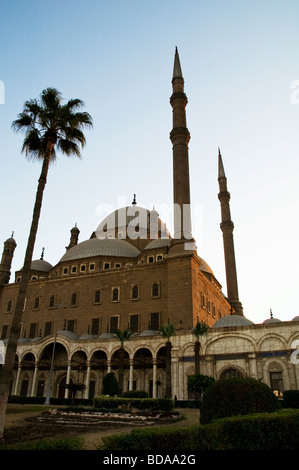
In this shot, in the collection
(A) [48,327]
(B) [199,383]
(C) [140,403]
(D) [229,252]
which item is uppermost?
(D) [229,252]

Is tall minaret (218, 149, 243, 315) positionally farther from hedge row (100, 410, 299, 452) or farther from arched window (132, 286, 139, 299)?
hedge row (100, 410, 299, 452)

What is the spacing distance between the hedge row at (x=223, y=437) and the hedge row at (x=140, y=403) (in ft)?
52.6

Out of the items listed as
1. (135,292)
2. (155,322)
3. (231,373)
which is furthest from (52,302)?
(231,373)

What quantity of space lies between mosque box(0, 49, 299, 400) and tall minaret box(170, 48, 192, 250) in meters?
0.11

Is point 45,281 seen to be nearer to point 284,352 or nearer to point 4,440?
point 284,352

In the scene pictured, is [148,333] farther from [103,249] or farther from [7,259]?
[7,259]

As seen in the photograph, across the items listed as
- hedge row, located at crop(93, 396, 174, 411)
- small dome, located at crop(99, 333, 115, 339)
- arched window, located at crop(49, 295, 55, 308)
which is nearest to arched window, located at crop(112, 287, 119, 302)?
small dome, located at crop(99, 333, 115, 339)

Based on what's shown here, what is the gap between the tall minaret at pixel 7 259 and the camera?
51719 millimetres

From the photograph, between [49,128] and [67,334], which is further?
[67,334]

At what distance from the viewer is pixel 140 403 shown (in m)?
24.6

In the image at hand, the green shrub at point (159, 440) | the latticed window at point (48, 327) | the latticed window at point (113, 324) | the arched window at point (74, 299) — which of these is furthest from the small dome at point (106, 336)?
the green shrub at point (159, 440)

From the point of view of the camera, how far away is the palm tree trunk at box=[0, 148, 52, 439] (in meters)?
13.3

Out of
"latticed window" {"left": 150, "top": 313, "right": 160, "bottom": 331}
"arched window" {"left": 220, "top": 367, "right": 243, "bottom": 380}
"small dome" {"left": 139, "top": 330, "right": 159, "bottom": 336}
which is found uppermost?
"latticed window" {"left": 150, "top": 313, "right": 160, "bottom": 331}

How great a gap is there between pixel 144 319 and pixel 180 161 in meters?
17.2
